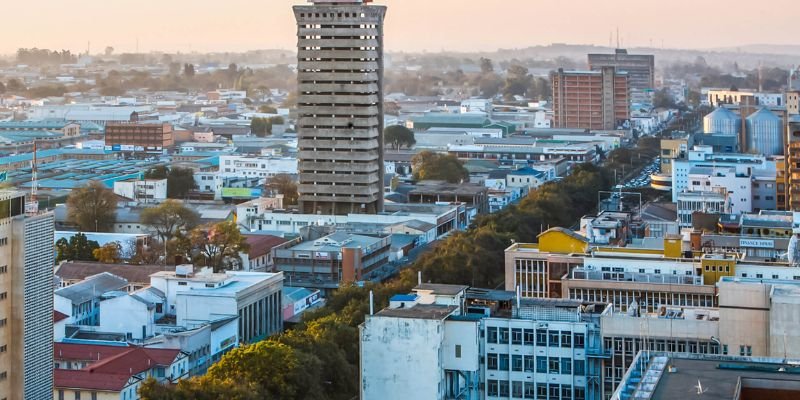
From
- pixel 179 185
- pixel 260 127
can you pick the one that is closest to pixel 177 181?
pixel 179 185

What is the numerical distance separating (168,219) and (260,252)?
4.44 m

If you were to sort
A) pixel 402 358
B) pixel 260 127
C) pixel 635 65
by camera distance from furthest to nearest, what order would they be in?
1. pixel 635 65
2. pixel 260 127
3. pixel 402 358

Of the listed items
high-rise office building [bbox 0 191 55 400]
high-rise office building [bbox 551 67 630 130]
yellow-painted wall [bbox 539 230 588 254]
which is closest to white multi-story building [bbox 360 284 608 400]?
high-rise office building [bbox 0 191 55 400]

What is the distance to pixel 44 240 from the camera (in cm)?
1761

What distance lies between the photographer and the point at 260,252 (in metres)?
31.5

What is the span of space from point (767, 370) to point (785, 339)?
115 inches

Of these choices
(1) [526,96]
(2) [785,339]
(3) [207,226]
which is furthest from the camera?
(1) [526,96]

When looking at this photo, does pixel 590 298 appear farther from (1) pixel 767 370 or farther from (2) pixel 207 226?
(2) pixel 207 226

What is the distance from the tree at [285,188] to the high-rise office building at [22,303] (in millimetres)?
23014

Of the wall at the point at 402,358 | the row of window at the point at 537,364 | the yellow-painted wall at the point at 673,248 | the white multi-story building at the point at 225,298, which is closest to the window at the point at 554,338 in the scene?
the row of window at the point at 537,364

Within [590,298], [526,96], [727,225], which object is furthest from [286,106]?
[590,298]

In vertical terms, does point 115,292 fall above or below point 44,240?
below

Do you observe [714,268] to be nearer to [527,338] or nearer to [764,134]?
[527,338]

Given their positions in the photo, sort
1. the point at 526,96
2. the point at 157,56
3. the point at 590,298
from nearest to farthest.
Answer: the point at 590,298, the point at 526,96, the point at 157,56
